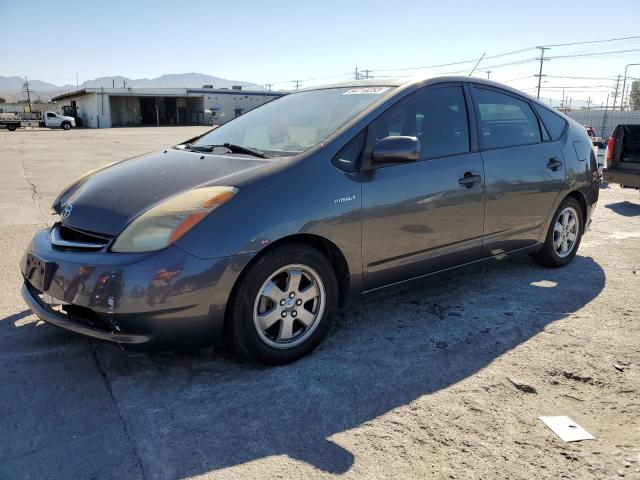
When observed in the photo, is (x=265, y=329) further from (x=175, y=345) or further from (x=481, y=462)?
(x=481, y=462)

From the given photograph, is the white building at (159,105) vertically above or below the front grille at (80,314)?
above

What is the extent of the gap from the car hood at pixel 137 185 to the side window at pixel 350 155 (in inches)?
17.1

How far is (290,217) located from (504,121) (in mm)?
2367

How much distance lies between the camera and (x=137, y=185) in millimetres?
3207

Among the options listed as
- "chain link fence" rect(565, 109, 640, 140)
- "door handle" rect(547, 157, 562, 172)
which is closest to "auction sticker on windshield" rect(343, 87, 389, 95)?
"door handle" rect(547, 157, 562, 172)

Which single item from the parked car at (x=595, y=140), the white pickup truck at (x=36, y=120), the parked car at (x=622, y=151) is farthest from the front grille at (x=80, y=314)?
the white pickup truck at (x=36, y=120)

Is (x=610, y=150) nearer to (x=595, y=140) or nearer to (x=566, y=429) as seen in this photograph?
(x=595, y=140)

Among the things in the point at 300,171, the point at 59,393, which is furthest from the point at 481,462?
the point at 59,393

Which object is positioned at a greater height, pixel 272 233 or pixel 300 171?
pixel 300 171

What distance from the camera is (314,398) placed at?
2801 mm

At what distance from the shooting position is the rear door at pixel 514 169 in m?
4.11

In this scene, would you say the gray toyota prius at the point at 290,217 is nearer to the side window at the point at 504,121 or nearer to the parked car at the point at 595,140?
the side window at the point at 504,121

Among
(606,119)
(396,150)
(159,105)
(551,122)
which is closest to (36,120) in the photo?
(159,105)

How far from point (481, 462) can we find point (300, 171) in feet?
5.84
